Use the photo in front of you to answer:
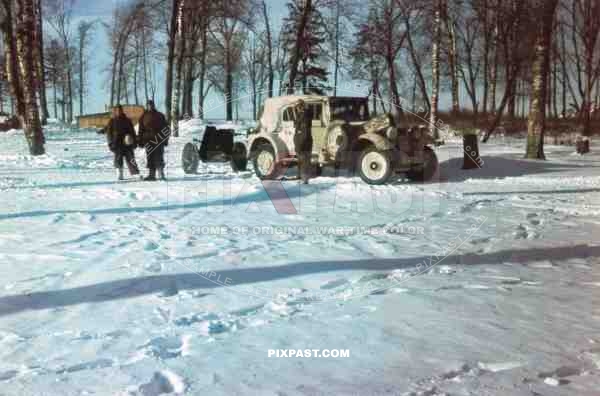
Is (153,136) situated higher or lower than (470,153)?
higher

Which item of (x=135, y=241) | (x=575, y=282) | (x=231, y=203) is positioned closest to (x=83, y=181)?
(x=231, y=203)

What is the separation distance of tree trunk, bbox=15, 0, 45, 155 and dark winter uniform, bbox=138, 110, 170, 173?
218 inches

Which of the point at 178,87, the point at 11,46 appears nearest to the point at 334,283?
the point at 11,46

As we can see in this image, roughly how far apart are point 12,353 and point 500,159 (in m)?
14.9

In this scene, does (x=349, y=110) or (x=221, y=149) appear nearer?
(x=349, y=110)

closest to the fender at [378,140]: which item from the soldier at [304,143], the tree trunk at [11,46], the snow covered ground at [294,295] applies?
the soldier at [304,143]

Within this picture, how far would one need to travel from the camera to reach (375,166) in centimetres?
1202

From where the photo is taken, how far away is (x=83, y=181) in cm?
1170

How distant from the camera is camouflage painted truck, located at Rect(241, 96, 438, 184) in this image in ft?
39.6

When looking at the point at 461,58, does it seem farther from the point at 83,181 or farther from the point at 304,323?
the point at 304,323

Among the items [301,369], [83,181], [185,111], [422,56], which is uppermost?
[422,56]

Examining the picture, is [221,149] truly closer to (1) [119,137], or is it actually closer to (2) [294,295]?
(1) [119,137]

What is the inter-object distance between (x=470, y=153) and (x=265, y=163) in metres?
5.20

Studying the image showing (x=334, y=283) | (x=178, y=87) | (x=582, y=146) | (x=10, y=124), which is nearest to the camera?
(x=334, y=283)
